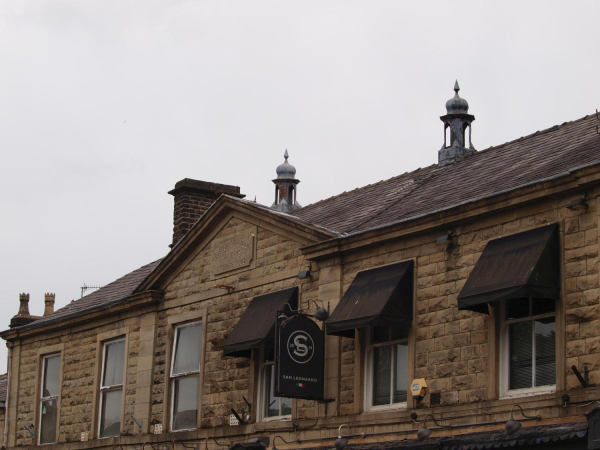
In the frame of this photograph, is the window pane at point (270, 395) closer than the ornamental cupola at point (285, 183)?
Yes

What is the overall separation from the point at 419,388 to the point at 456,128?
326 inches

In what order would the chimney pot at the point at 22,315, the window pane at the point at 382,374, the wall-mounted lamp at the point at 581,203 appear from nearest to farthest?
the wall-mounted lamp at the point at 581,203
the window pane at the point at 382,374
the chimney pot at the point at 22,315

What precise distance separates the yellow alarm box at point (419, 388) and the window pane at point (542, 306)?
2.09 metres

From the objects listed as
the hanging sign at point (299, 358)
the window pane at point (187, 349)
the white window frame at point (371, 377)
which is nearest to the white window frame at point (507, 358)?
the white window frame at point (371, 377)

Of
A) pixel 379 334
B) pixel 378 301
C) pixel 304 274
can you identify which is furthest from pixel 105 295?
pixel 378 301

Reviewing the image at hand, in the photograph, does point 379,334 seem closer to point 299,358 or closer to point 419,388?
point 299,358

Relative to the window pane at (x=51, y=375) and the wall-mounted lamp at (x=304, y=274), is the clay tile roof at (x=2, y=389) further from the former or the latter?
the wall-mounted lamp at (x=304, y=274)

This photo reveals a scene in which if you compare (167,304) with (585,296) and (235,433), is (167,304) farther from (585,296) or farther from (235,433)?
(585,296)

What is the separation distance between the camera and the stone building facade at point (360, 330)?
600 inches

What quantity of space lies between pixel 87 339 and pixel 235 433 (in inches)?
246

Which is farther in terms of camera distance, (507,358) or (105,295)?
(105,295)

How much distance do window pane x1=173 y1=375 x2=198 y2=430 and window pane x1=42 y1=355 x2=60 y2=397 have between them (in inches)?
198

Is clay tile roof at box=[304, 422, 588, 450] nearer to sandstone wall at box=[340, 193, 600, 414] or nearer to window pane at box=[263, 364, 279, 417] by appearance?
sandstone wall at box=[340, 193, 600, 414]

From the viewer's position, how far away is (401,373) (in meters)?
17.6
